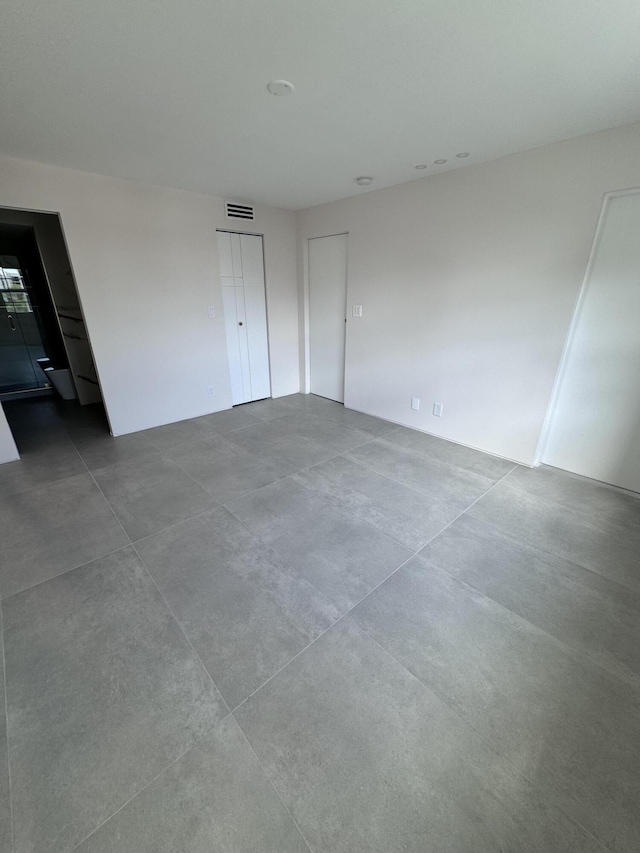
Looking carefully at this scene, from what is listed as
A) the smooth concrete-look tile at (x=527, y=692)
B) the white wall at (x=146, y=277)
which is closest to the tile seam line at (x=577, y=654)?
the smooth concrete-look tile at (x=527, y=692)

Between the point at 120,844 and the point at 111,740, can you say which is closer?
the point at 120,844

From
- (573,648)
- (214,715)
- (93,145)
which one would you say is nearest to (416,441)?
(573,648)

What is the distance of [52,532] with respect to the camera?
228 centimetres

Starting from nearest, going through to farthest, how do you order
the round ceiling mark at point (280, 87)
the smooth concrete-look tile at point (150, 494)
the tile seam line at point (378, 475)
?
the round ceiling mark at point (280, 87) < the smooth concrete-look tile at point (150, 494) < the tile seam line at point (378, 475)

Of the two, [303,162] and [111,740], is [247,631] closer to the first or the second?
[111,740]

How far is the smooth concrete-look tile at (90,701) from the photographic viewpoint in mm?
1064

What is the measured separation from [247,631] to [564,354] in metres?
2.99

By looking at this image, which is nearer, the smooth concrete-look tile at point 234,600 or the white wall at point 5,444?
the smooth concrete-look tile at point 234,600

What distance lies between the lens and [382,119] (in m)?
2.17

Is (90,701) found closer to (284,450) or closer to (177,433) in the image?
(284,450)

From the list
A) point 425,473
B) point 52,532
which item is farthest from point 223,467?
point 425,473

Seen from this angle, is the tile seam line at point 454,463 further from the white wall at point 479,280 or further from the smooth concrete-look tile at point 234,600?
the smooth concrete-look tile at point 234,600

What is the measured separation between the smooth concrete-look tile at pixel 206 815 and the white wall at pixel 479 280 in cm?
302

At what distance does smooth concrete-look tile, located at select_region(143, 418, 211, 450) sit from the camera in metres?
3.67
